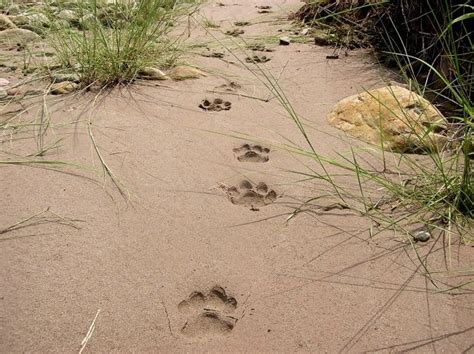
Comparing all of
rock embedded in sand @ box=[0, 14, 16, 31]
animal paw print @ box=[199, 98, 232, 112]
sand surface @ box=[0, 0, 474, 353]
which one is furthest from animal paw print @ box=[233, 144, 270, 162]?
rock embedded in sand @ box=[0, 14, 16, 31]

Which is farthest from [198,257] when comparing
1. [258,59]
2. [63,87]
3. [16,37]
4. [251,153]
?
[16,37]

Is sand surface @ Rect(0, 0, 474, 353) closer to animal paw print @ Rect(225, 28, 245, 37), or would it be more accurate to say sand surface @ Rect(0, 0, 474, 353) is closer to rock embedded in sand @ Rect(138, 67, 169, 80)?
rock embedded in sand @ Rect(138, 67, 169, 80)

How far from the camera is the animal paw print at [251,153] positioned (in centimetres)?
180

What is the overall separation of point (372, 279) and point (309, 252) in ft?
0.61

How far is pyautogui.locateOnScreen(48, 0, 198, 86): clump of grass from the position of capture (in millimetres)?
2219

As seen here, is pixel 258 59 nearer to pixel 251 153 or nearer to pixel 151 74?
pixel 151 74

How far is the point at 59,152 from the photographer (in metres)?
1.73

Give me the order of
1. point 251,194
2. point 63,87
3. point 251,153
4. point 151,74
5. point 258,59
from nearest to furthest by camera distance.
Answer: point 251,194
point 251,153
point 63,87
point 151,74
point 258,59

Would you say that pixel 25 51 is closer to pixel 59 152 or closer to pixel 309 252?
pixel 59 152

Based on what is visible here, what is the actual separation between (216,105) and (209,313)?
1203 mm

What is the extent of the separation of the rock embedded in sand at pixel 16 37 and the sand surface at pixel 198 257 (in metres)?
1.01

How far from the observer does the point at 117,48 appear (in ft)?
7.42

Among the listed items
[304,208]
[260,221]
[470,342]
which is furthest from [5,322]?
[470,342]

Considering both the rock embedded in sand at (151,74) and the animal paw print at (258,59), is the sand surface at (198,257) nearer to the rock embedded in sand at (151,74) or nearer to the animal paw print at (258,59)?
the rock embedded in sand at (151,74)
